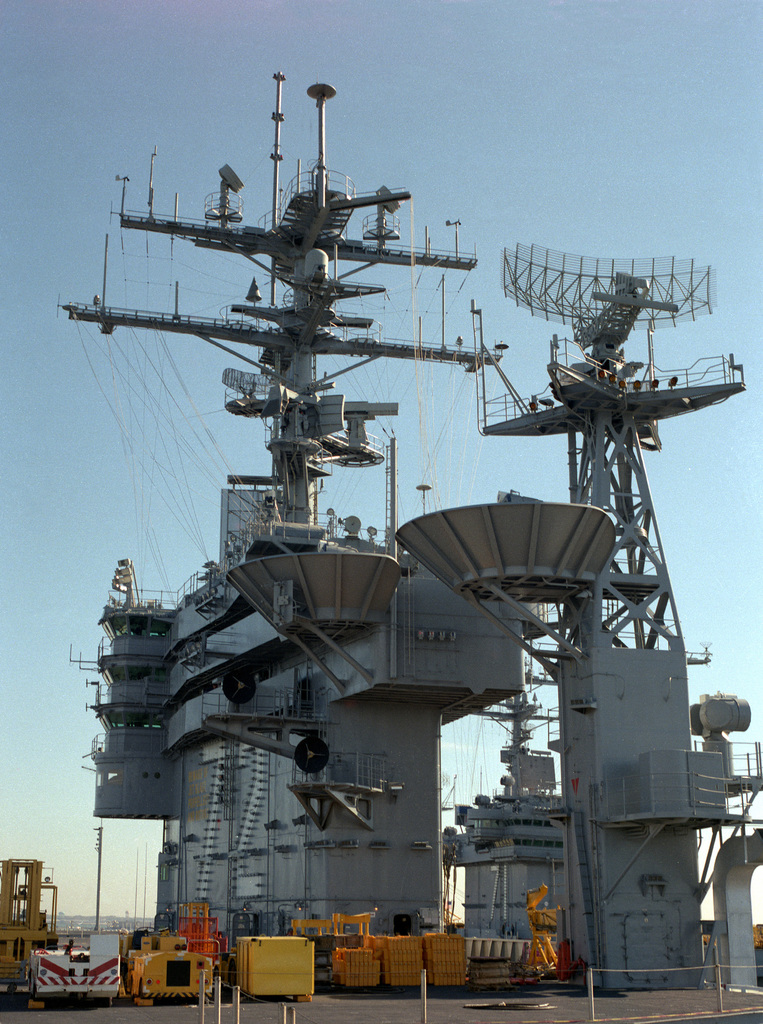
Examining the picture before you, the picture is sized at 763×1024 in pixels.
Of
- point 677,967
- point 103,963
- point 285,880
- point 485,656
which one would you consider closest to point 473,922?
point 285,880

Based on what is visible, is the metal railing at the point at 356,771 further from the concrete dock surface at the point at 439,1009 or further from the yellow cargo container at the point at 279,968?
the yellow cargo container at the point at 279,968

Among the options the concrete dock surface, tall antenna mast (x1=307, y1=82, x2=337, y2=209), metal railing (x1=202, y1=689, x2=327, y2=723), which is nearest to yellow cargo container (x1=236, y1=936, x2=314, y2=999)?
the concrete dock surface

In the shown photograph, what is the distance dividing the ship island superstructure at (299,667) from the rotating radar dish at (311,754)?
2.2 inches

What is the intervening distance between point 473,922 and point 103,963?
50.0 m

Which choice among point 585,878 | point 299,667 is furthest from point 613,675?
point 299,667

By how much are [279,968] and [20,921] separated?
897 centimetres

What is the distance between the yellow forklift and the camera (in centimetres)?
2811

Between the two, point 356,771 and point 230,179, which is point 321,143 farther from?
point 356,771

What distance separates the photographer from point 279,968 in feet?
76.1

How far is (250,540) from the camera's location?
38.4 m

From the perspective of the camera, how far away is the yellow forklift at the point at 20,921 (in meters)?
28.1

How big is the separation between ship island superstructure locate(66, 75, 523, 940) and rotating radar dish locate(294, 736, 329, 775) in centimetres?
6

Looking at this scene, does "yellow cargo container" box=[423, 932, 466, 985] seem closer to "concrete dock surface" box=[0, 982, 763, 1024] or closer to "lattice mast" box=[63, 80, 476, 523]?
"concrete dock surface" box=[0, 982, 763, 1024]

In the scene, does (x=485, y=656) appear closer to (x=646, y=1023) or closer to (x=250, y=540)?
(x=250, y=540)
